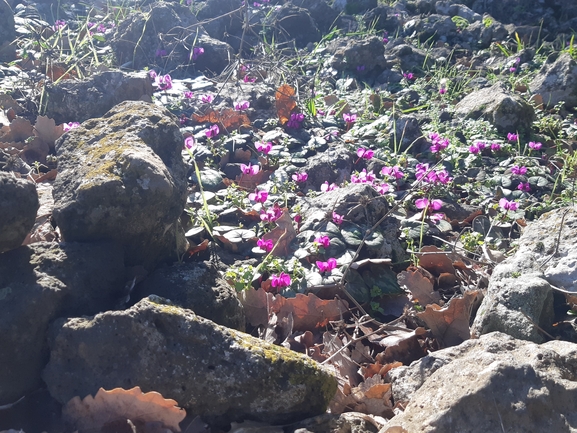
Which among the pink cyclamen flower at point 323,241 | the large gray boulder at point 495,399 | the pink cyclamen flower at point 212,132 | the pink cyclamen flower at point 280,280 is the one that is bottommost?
the pink cyclamen flower at point 212,132

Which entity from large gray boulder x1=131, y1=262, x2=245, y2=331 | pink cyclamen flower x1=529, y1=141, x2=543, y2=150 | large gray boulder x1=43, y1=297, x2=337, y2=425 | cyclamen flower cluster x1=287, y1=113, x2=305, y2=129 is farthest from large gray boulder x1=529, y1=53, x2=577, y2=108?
large gray boulder x1=43, y1=297, x2=337, y2=425

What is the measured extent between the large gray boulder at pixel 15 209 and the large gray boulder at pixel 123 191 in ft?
0.67

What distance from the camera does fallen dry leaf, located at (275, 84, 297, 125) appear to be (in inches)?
202

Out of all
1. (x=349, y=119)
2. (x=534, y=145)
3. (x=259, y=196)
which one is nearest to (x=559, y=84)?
(x=534, y=145)

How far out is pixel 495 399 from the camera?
1684 mm

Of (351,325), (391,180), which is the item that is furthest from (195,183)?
(351,325)

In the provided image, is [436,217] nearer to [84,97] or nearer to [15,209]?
[15,209]

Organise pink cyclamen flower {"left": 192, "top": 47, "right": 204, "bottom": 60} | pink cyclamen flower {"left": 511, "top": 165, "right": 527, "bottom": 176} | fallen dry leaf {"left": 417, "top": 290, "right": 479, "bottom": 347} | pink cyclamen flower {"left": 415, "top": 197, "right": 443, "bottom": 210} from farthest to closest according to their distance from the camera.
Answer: pink cyclamen flower {"left": 192, "top": 47, "right": 204, "bottom": 60} → pink cyclamen flower {"left": 511, "top": 165, "right": 527, "bottom": 176} → pink cyclamen flower {"left": 415, "top": 197, "right": 443, "bottom": 210} → fallen dry leaf {"left": 417, "top": 290, "right": 479, "bottom": 347}

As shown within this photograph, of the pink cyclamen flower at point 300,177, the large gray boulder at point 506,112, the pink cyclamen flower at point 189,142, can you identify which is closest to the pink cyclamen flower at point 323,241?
the pink cyclamen flower at point 300,177

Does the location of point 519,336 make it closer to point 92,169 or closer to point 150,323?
point 150,323

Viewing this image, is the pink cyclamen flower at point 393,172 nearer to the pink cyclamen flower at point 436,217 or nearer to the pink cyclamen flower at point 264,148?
the pink cyclamen flower at point 436,217

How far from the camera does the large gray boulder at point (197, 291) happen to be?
2412 millimetres

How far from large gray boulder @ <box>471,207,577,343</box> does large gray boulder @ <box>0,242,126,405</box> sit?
5.32ft

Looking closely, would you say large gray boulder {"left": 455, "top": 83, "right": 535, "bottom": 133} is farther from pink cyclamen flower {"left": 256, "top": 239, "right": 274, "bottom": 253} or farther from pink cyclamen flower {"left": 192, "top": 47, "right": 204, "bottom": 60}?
pink cyclamen flower {"left": 192, "top": 47, "right": 204, "bottom": 60}
